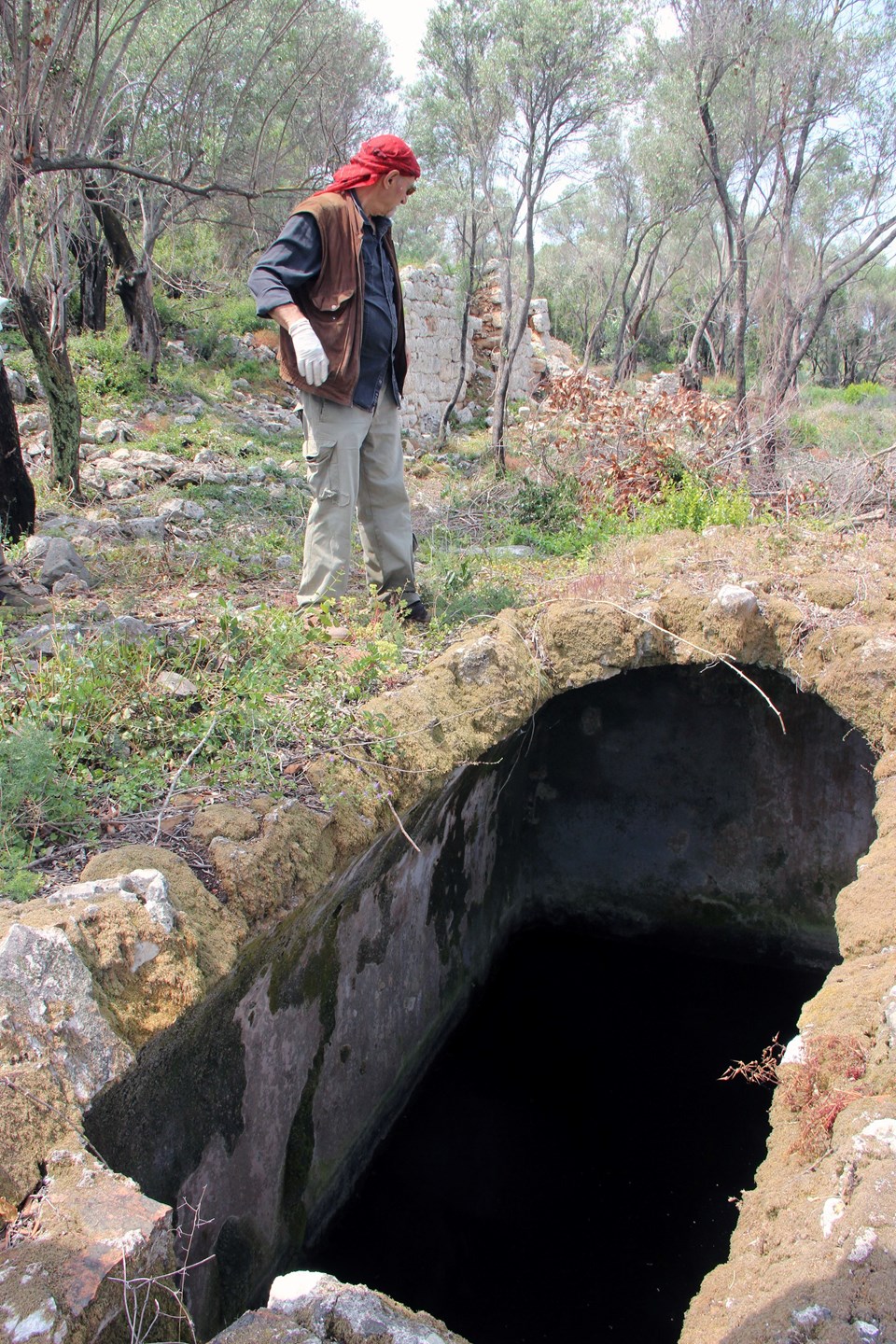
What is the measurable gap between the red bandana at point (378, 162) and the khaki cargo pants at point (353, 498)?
79 cm

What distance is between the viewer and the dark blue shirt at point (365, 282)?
3.62m

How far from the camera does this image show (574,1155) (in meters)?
5.01

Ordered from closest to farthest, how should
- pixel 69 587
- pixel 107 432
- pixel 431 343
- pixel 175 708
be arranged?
pixel 175 708
pixel 69 587
pixel 107 432
pixel 431 343

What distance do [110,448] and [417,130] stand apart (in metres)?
7.10

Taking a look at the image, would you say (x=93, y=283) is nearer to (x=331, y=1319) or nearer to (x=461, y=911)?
(x=461, y=911)

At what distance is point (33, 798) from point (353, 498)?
5.68 feet

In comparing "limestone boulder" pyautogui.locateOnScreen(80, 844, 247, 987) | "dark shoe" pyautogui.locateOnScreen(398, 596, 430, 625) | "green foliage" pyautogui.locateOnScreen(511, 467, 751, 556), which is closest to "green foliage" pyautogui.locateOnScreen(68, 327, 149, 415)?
"green foliage" pyautogui.locateOnScreen(511, 467, 751, 556)

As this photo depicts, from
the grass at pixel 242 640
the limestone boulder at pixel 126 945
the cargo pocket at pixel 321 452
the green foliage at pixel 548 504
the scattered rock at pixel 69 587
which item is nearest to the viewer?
the limestone boulder at pixel 126 945

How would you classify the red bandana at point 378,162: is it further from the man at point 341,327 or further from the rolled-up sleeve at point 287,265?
the rolled-up sleeve at point 287,265

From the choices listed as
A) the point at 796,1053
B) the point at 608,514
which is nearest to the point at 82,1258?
the point at 796,1053

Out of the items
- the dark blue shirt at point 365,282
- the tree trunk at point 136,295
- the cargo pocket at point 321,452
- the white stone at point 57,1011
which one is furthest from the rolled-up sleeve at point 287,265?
the tree trunk at point 136,295

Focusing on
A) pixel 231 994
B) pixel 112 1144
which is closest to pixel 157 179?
pixel 231 994

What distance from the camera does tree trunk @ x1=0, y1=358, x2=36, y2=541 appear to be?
522 centimetres

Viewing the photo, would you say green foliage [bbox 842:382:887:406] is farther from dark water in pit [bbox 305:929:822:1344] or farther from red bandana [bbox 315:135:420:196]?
red bandana [bbox 315:135:420:196]
